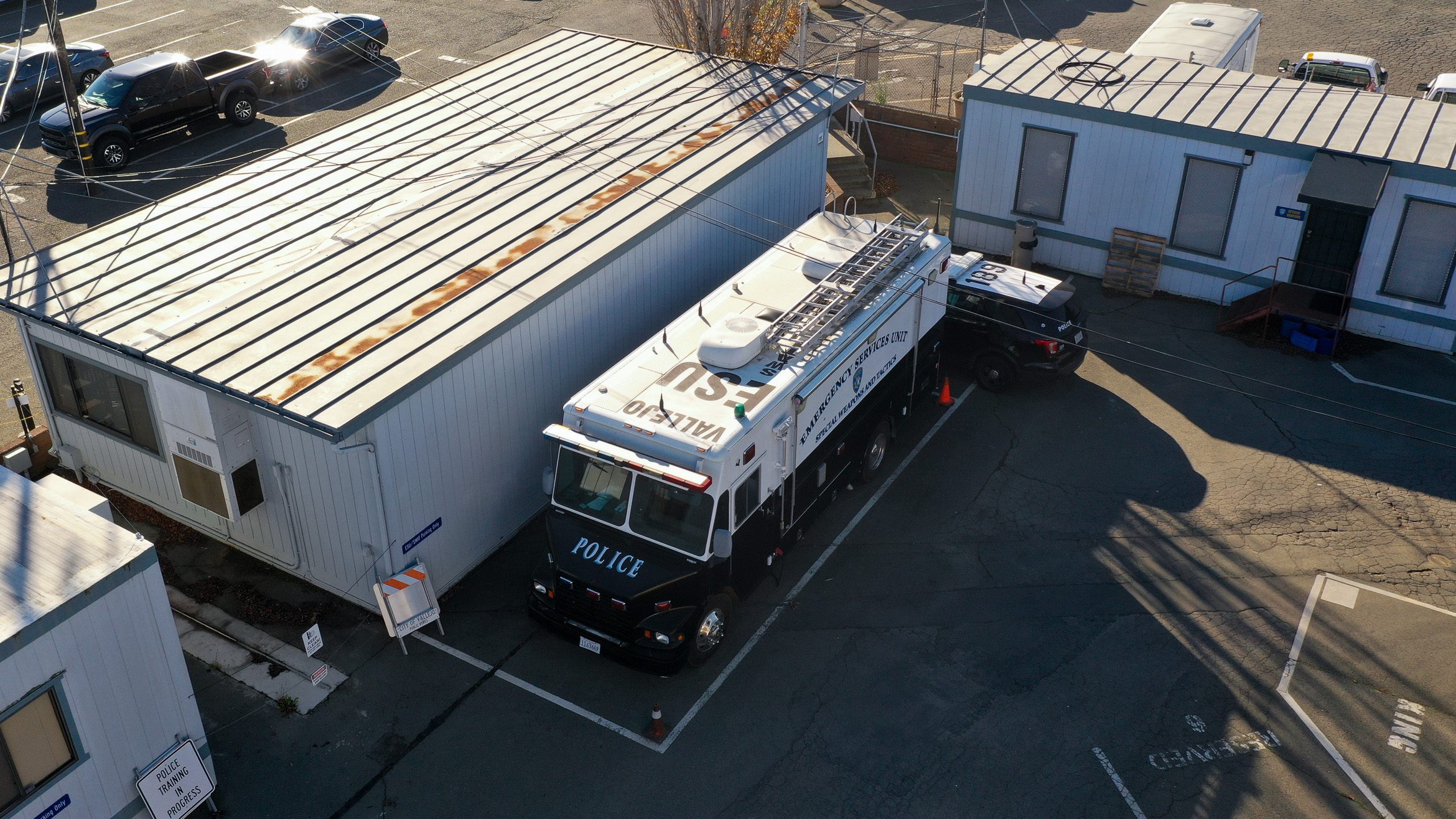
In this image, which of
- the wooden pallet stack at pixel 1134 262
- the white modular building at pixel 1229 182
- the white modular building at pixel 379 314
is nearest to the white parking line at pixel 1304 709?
the white modular building at pixel 1229 182

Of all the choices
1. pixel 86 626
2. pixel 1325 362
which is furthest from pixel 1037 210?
pixel 86 626

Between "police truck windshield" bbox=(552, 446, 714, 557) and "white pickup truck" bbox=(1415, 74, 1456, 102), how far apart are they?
22.5 metres

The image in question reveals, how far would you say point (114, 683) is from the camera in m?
11.3

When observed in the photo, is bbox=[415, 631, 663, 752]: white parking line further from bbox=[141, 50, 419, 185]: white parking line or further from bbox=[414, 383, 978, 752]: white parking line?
bbox=[141, 50, 419, 185]: white parking line

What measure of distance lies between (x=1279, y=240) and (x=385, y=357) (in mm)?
16346

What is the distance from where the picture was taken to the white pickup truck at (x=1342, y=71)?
28.2 metres

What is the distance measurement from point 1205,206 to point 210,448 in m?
17.8

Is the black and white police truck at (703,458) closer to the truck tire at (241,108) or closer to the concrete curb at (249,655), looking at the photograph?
the concrete curb at (249,655)

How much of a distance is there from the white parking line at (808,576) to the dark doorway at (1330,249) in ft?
22.4

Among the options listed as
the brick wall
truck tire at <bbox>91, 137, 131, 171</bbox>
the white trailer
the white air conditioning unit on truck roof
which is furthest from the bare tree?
the white air conditioning unit on truck roof

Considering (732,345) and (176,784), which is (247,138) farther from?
(176,784)

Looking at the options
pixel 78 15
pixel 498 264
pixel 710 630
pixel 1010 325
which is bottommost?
pixel 710 630

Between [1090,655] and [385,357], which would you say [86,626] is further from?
[1090,655]

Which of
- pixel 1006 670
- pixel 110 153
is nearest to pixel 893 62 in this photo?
pixel 110 153
